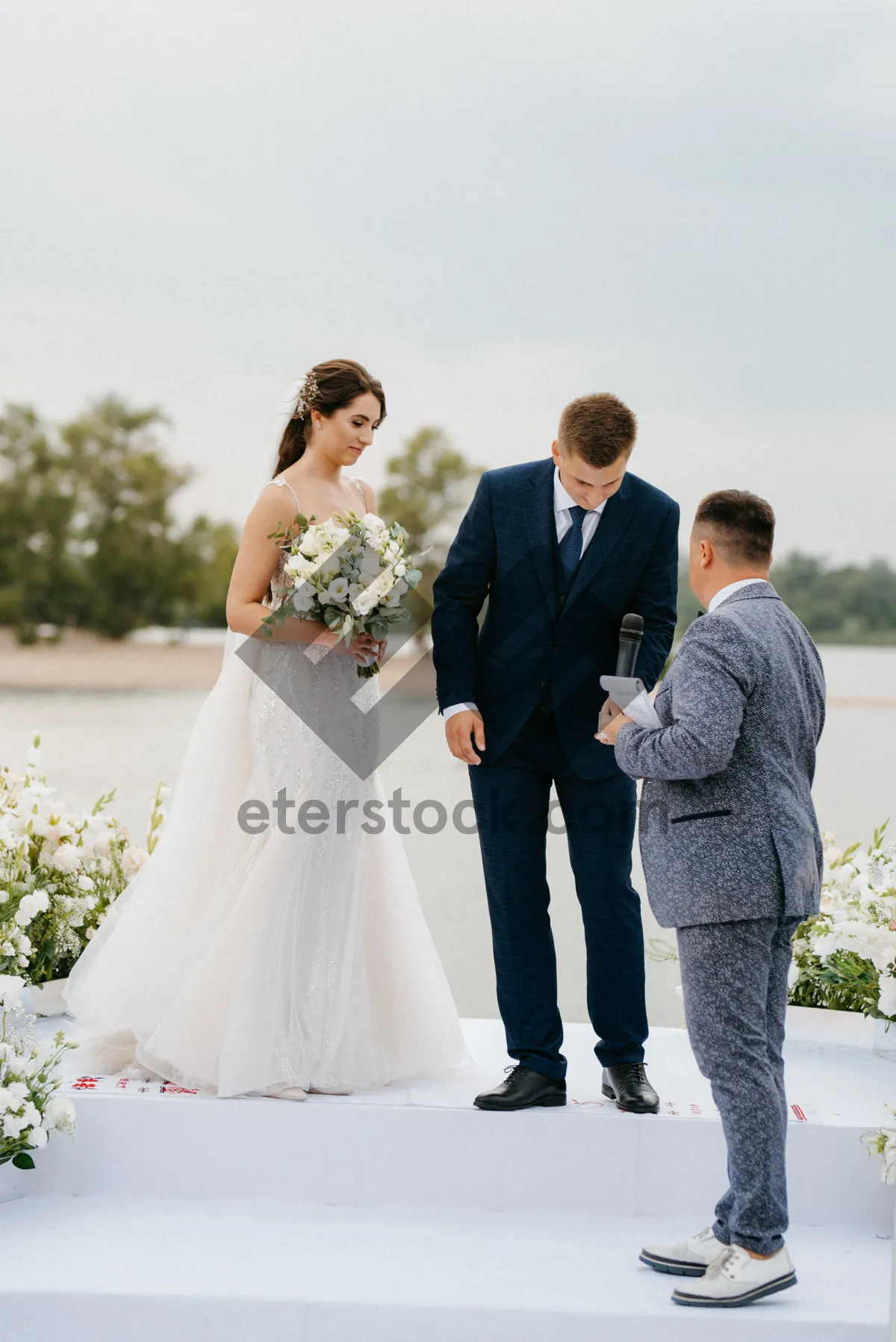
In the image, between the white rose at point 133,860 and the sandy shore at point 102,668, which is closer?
the white rose at point 133,860

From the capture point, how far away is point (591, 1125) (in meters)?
2.55

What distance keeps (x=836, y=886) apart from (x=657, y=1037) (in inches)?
24.6

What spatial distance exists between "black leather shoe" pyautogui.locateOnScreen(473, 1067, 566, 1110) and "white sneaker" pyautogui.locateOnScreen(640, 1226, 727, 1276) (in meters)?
0.41

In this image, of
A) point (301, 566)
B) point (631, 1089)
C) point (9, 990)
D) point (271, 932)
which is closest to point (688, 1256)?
point (631, 1089)

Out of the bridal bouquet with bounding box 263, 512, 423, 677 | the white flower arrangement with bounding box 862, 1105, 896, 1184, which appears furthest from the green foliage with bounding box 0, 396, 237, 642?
the white flower arrangement with bounding box 862, 1105, 896, 1184

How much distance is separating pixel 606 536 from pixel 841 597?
9.34m

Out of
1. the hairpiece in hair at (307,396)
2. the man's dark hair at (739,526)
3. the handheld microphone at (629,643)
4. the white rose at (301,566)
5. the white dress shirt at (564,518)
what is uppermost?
the hairpiece in hair at (307,396)

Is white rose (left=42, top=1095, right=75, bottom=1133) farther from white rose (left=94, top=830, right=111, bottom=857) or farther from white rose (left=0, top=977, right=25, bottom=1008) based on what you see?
white rose (left=94, top=830, right=111, bottom=857)

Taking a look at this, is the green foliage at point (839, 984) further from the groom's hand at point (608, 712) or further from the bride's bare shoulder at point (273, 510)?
the bride's bare shoulder at point (273, 510)

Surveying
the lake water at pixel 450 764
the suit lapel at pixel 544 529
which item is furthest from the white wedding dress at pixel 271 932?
the lake water at pixel 450 764

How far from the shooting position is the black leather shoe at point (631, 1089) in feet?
8.43

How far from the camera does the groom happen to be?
265cm

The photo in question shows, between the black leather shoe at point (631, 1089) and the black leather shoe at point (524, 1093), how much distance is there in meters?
0.10

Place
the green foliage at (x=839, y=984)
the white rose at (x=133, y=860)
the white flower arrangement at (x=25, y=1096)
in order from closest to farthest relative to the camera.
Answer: the white flower arrangement at (x=25, y=1096)
the green foliage at (x=839, y=984)
the white rose at (x=133, y=860)
